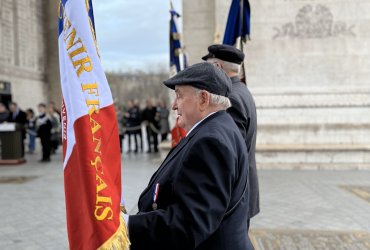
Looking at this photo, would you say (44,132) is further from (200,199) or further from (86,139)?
(200,199)

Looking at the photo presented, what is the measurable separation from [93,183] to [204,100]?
2.09ft

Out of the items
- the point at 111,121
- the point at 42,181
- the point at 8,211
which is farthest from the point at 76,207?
the point at 42,181

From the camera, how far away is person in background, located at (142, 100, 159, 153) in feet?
44.8

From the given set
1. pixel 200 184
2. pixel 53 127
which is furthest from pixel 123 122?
pixel 200 184

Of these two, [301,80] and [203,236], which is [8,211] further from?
[301,80]

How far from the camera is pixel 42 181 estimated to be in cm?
856

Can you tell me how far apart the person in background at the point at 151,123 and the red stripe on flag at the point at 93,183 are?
37.9ft

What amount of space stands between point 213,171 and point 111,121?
650 mm

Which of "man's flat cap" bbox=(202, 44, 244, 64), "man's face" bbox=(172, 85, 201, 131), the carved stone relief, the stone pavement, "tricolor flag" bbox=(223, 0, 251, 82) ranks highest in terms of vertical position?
the carved stone relief

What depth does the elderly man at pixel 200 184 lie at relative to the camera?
1676 mm

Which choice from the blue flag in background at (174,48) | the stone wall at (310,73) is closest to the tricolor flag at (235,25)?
the blue flag in background at (174,48)

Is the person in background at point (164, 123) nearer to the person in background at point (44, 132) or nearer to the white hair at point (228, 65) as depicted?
the person in background at point (44, 132)

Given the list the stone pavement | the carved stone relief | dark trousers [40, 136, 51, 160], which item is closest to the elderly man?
the stone pavement

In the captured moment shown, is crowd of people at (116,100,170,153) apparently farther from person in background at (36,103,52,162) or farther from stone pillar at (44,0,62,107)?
stone pillar at (44,0,62,107)
